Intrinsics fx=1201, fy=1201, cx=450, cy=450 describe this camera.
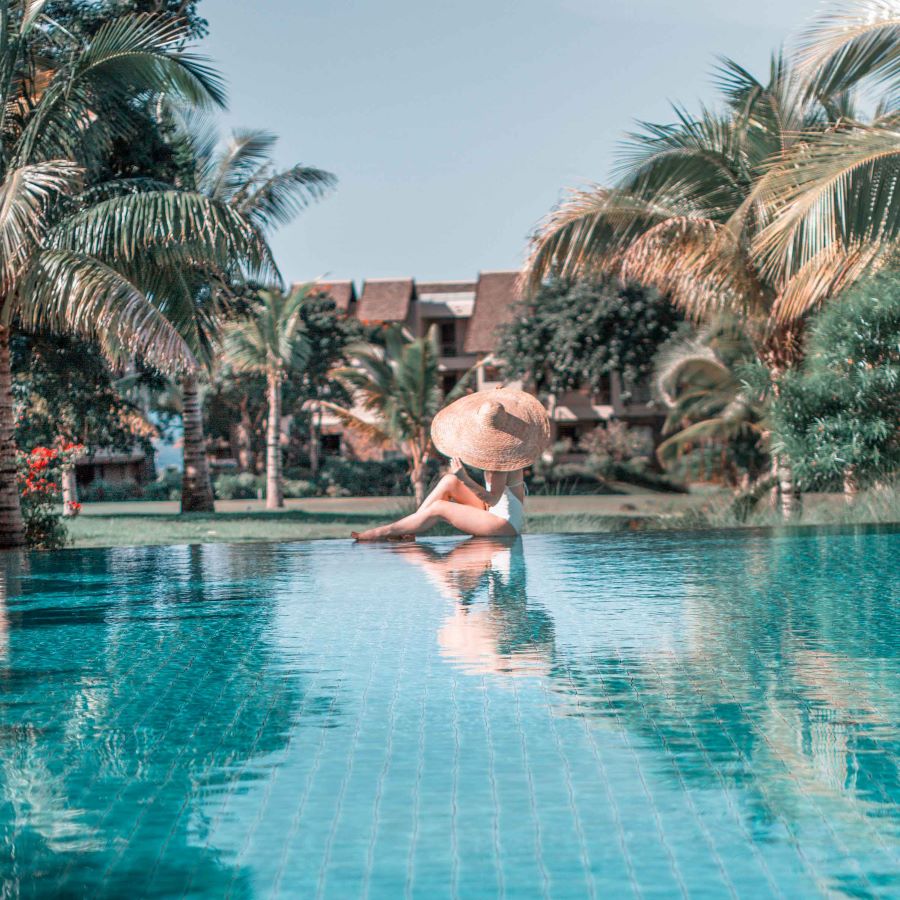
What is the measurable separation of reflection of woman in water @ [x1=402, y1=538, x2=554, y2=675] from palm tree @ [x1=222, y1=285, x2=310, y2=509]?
1862 cm

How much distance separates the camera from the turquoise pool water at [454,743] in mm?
2895

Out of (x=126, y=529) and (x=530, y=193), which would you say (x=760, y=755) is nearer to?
(x=126, y=529)

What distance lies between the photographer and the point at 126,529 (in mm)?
18609

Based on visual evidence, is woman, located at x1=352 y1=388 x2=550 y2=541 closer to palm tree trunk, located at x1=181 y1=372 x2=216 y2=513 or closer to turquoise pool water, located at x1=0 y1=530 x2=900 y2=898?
turquoise pool water, located at x1=0 y1=530 x2=900 y2=898

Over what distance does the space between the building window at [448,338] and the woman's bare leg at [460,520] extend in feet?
119

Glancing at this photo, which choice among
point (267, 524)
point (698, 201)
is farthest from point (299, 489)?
point (698, 201)

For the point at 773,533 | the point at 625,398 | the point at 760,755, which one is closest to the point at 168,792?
the point at 760,755

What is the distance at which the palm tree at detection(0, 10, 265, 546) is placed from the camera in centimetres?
1101

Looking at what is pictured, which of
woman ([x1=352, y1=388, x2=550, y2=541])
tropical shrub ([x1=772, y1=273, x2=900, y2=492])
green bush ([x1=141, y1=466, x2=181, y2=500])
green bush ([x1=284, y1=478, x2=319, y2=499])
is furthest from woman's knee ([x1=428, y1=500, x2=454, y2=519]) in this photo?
green bush ([x1=141, y1=466, x2=181, y2=500])

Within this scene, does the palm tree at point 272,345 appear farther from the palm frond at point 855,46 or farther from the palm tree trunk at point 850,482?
the palm frond at point 855,46

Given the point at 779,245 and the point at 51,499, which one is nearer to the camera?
the point at 779,245

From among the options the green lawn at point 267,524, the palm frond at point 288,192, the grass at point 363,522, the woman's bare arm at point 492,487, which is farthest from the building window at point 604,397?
the woman's bare arm at point 492,487

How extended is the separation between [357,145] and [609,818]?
29.7 metres

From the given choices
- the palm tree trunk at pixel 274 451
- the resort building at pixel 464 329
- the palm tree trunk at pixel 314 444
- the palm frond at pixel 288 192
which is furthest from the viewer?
the resort building at pixel 464 329
